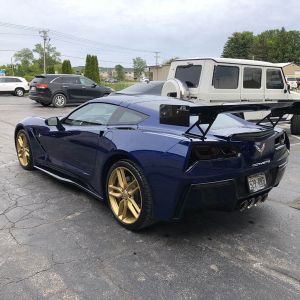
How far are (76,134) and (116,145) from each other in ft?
3.04

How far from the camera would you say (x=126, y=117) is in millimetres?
4281

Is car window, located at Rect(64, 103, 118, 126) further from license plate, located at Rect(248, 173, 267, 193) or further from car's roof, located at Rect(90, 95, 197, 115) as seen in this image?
license plate, located at Rect(248, 173, 267, 193)

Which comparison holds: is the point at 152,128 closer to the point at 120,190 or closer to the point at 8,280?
the point at 120,190

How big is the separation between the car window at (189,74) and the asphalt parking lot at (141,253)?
510cm

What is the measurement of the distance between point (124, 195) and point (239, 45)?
104 m

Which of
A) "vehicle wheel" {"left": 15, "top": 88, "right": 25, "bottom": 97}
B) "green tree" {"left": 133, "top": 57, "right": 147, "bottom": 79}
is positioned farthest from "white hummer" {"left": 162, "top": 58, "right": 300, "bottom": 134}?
"green tree" {"left": 133, "top": 57, "right": 147, "bottom": 79}

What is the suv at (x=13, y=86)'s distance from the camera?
2892cm

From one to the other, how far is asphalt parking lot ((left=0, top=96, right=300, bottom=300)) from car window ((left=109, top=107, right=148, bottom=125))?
1.02 metres

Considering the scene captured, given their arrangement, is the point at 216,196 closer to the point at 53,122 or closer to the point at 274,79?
the point at 53,122

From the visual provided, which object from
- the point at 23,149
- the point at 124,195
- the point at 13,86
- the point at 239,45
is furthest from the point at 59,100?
the point at 239,45

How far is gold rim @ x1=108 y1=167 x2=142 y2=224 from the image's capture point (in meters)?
3.90

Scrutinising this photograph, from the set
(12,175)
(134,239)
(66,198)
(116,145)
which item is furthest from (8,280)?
(12,175)

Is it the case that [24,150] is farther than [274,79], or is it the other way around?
[274,79]

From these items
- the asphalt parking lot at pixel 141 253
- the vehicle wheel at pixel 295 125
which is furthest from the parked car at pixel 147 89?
the asphalt parking lot at pixel 141 253
